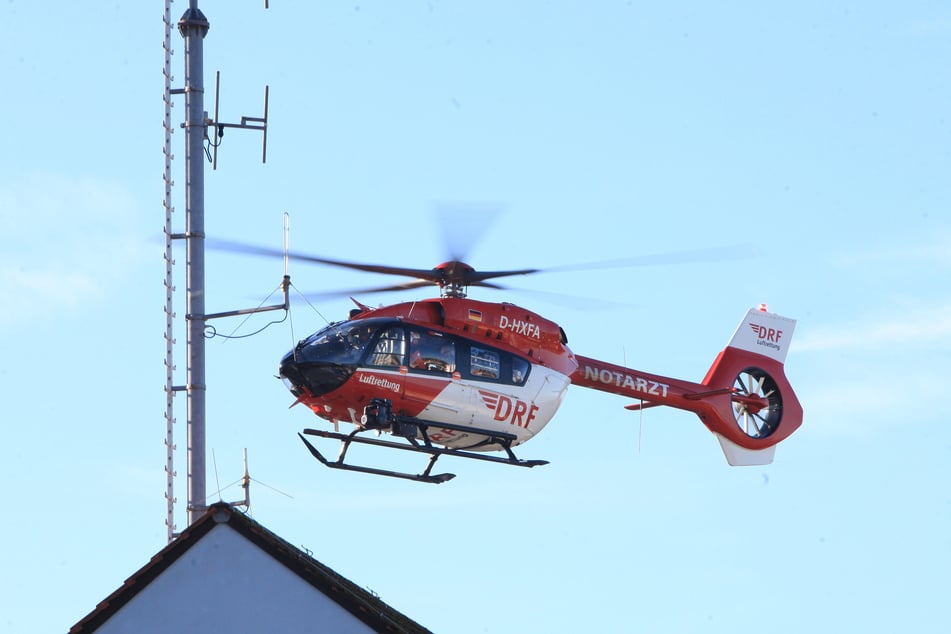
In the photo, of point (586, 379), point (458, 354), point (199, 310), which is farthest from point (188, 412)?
point (586, 379)

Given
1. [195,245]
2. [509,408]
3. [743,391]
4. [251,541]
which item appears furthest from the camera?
[743,391]

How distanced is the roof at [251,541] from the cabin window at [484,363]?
662cm

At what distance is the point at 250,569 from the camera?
1145 inches

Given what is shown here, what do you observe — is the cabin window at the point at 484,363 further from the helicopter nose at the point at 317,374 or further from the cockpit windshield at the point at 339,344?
the helicopter nose at the point at 317,374

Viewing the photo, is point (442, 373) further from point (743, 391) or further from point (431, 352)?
point (743, 391)

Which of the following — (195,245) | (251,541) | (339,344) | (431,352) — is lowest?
(251,541)

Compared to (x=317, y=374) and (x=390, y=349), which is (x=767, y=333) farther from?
(x=317, y=374)

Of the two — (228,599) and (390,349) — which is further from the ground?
(390,349)

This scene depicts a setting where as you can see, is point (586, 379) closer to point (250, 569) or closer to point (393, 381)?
point (393, 381)

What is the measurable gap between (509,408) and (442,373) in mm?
1916

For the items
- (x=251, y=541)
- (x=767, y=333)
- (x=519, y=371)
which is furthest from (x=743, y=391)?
(x=251, y=541)

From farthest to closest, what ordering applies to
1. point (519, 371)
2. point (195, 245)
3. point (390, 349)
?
point (519, 371)
point (390, 349)
point (195, 245)

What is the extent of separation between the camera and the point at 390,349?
3331 cm

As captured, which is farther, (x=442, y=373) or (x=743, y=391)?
(x=743, y=391)
